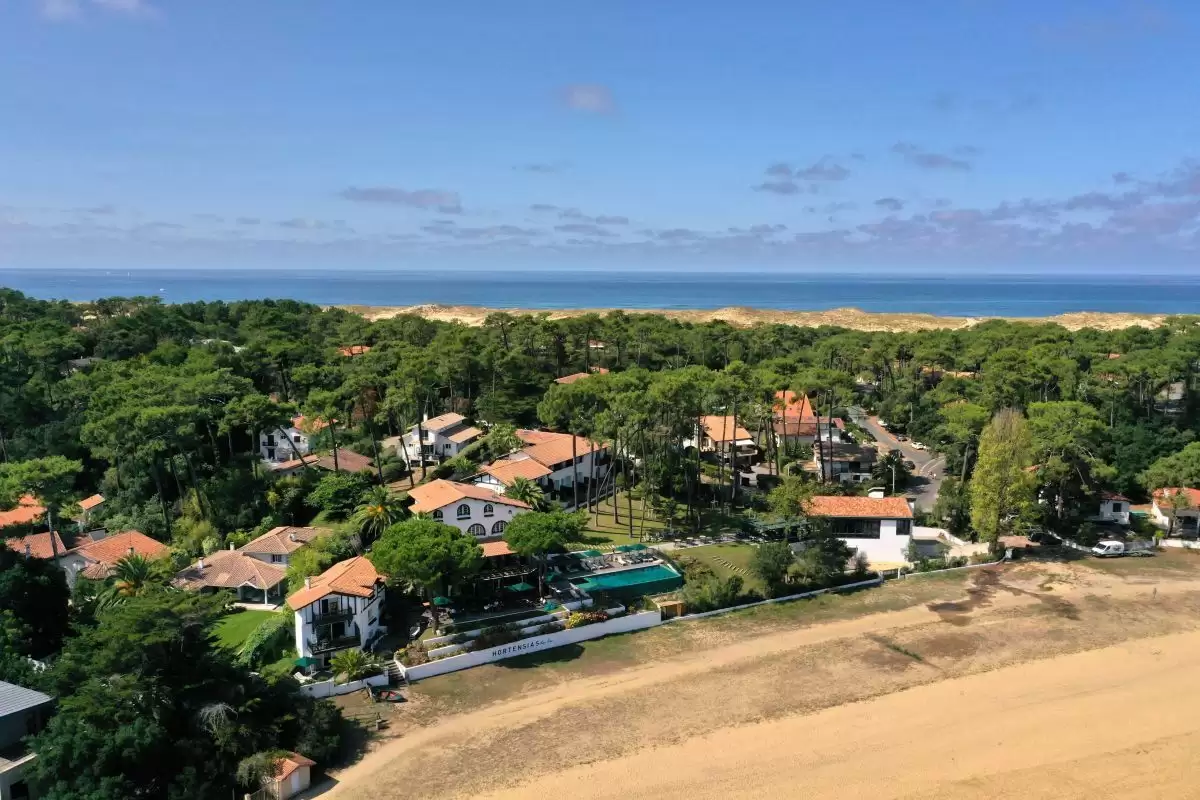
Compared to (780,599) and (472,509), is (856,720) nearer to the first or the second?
(780,599)

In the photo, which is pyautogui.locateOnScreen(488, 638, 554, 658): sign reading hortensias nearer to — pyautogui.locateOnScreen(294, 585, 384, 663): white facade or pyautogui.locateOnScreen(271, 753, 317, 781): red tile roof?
pyautogui.locateOnScreen(294, 585, 384, 663): white facade

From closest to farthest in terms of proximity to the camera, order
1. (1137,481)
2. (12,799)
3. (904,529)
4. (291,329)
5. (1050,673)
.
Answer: (12,799) → (1050,673) → (904,529) → (1137,481) → (291,329)

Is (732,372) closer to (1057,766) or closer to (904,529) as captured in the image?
(904,529)

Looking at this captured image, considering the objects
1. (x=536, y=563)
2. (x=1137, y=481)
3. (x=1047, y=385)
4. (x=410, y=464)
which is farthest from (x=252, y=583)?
(x=1047, y=385)

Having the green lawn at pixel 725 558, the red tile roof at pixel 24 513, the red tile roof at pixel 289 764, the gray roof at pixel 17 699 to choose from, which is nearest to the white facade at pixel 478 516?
the green lawn at pixel 725 558

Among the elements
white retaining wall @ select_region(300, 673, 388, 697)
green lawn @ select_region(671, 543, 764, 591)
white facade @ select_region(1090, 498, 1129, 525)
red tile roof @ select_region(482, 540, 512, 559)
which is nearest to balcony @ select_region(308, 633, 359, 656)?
white retaining wall @ select_region(300, 673, 388, 697)
